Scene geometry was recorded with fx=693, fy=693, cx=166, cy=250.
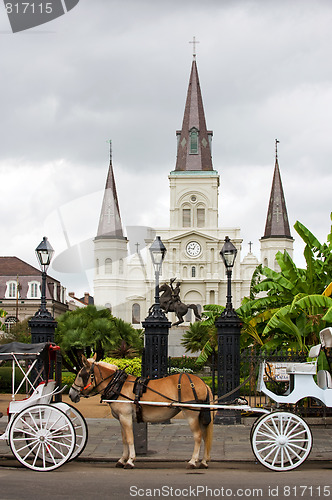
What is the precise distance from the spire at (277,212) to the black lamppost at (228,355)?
7590cm

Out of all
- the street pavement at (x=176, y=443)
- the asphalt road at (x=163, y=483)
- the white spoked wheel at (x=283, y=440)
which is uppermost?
the white spoked wheel at (x=283, y=440)

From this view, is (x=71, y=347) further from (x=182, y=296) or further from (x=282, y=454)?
(x=182, y=296)

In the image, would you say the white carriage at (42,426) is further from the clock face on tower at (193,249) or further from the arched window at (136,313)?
the clock face on tower at (193,249)

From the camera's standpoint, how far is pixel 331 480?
28.4ft

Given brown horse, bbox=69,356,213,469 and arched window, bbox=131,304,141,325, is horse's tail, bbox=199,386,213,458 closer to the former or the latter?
brown horse, bbox=69,356,213,469

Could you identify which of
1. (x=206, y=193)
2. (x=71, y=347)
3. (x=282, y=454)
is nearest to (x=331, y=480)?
(x=282, y=454)

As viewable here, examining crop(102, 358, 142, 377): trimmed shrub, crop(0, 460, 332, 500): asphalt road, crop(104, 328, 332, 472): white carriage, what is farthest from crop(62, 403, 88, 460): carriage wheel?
crop(102, 358, 142, 377): trimmed shrub

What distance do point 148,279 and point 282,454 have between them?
261 feet

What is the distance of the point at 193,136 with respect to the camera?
9656 centimetres

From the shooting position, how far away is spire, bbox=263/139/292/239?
9100 centimetres

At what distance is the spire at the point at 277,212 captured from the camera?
91000 mm

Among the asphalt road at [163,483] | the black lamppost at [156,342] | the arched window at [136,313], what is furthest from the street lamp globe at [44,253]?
the arched window at [136,313]

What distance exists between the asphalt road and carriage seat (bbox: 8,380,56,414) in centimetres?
85

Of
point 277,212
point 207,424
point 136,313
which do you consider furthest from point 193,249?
point 207,424
